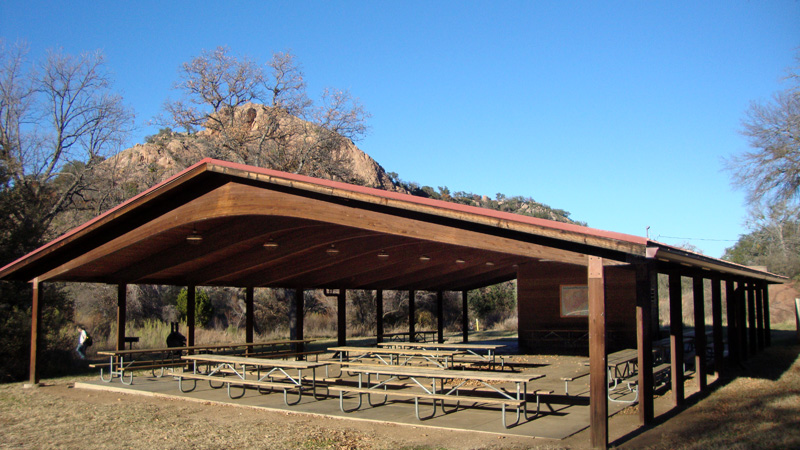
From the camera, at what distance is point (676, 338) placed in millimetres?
8359

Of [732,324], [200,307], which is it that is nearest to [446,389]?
[732,324]

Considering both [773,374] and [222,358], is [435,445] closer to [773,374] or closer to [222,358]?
[222,358]

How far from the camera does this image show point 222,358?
10.4 meters

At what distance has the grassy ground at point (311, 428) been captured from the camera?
20.8 ft

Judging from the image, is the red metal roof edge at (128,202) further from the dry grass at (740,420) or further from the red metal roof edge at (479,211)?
the dry grass at (740,420)

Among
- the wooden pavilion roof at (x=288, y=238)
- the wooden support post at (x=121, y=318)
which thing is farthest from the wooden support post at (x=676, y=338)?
the wooden support post at (x=121, y=318)

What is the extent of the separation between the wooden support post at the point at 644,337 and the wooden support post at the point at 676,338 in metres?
1.34

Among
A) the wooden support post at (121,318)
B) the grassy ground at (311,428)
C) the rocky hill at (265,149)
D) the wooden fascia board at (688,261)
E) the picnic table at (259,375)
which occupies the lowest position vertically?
the grassy ground at (311,428)

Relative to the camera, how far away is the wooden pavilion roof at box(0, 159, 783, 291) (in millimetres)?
6785

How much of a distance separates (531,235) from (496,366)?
24.8ft

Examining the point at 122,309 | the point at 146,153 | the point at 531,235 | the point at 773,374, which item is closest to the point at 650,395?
the point at 531,235

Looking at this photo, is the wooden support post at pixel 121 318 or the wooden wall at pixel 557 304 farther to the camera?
the wooden wall at pixel 557 304

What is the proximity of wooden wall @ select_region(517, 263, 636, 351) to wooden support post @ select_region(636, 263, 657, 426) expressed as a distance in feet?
31.1

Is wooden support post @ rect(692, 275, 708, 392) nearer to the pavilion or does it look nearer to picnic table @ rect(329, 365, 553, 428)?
the pavilion
